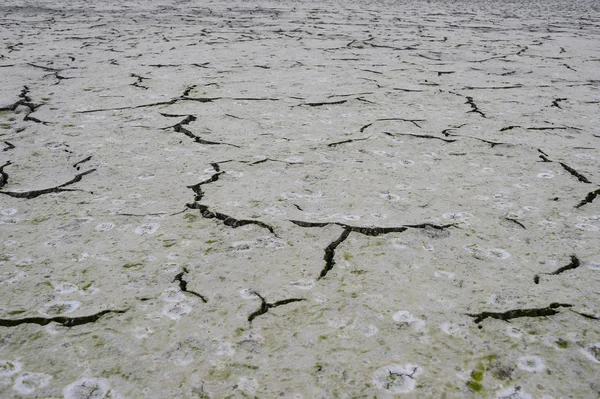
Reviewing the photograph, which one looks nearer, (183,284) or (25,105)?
(183,284)

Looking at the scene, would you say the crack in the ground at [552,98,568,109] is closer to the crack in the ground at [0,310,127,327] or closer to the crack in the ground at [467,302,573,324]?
the crack in the ground at [467,302,573,324]

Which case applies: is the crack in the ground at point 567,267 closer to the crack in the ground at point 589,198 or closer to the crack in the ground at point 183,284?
the crack in the ground at point 589,198

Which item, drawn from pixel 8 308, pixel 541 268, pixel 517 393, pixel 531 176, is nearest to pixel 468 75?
pixel 531 176

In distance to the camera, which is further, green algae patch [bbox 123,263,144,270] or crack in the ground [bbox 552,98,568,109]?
crack in the ground [bbox 552,98,568,109]

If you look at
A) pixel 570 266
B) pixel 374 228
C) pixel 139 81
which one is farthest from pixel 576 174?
pixel 139 81

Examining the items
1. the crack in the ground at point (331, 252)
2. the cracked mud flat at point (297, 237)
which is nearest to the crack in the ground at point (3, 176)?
the cracked mud flat at point (297, 237)

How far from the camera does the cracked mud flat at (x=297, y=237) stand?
2.97 ft

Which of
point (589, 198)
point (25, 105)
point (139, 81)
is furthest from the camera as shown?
point (139, 81)

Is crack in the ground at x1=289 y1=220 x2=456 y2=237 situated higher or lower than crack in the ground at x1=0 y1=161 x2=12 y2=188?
lower

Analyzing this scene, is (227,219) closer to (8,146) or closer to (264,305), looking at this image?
(264,305)

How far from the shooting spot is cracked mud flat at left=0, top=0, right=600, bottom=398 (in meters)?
0.90

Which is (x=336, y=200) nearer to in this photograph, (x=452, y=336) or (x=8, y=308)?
(x=452, y=336)

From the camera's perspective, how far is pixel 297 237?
1.34 m

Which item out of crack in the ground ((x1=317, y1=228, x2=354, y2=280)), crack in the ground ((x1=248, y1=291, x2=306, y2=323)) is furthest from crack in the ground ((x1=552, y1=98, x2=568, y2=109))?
crack in the ground ((x1=248, y1=291, x2=306, y2=323))
